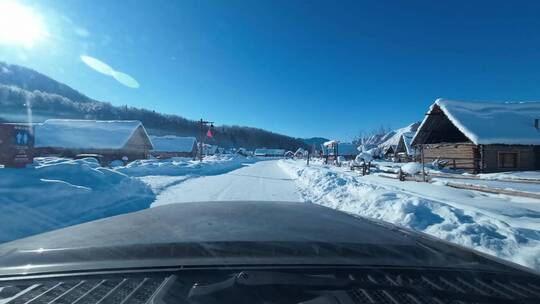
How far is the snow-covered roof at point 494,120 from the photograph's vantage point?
22.1 meters

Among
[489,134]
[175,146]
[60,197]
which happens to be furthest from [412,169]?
[175,146]

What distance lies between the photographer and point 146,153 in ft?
163

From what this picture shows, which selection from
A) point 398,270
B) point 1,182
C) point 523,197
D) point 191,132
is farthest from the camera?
point 191,132

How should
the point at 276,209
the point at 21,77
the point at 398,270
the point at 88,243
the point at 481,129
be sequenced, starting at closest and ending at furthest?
the point at 398,270, the point at 88,243, the point at 276,209, the point at 481,129, the point at 21,77

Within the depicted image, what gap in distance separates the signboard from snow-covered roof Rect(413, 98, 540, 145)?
25.8 meters

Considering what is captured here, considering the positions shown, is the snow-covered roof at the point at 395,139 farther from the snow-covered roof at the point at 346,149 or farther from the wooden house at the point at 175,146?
the wooden house at the point at 175,146

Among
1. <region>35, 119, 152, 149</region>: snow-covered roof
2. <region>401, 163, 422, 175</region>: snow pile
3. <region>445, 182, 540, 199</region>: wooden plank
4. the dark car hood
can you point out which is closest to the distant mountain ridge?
<region>35, 119, 152, 149</region>: snow-covered roof

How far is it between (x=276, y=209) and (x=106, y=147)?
142ft

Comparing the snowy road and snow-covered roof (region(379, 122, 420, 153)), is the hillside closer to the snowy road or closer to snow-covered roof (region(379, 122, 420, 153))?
snow-covered roof (region(379, 122, 420, 153))

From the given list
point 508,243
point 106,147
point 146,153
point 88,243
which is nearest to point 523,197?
point 508,243

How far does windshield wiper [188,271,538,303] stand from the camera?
1435mm

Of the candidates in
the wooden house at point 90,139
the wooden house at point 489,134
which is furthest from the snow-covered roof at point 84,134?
the wooden house at point 489,134

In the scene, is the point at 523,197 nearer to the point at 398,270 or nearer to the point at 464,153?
the point at 398,270

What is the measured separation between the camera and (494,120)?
24.7 m
